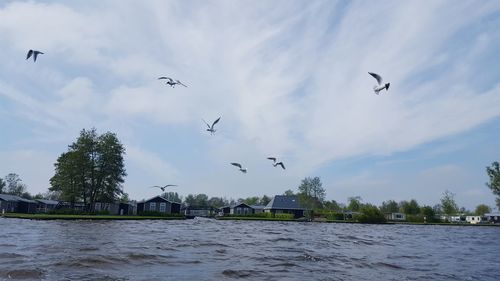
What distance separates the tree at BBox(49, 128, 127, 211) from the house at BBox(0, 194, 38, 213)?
877 centimetres

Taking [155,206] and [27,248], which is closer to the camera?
[27,248]

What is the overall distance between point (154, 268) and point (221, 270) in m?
2.10

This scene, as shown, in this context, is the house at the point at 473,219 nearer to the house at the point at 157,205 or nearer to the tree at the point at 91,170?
the house at the point at 157,205

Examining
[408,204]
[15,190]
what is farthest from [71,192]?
[15,190]

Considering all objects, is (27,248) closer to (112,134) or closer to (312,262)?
(312,262)

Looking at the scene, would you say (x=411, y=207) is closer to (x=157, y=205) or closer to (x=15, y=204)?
(x=157, y=205)

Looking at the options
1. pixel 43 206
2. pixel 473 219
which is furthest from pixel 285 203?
pixel 43 206

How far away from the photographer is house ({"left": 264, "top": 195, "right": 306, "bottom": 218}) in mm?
101812

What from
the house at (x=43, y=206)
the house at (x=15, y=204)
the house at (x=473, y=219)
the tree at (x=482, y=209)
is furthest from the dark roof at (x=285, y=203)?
the tree at (x=482, y=209)

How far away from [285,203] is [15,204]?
2238 inches

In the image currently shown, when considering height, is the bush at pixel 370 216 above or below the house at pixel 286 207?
below

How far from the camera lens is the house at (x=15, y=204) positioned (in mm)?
78000

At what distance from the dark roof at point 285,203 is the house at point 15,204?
50.7 meters

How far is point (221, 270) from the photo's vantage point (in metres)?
14.0
